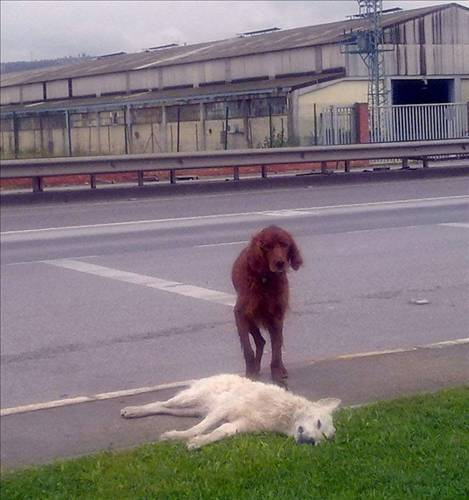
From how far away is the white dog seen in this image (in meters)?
5.77

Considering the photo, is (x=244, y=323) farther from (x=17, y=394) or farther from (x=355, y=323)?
(x=355, y=323)

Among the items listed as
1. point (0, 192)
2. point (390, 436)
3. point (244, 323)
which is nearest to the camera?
point (390, 436)

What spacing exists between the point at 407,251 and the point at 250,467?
845 cm

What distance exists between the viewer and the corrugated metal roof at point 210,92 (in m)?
17.6

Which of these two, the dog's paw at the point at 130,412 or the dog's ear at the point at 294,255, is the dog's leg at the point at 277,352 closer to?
the dog's ear at the point at 294,255

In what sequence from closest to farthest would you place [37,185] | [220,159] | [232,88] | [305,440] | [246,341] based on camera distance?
[305,440] → [246,341] → [37,185] → [220,159] → [232,88]

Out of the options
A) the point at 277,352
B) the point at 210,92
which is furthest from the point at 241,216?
the point at 210,92

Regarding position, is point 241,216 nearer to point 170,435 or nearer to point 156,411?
point 156,411

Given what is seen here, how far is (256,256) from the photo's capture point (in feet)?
22.3

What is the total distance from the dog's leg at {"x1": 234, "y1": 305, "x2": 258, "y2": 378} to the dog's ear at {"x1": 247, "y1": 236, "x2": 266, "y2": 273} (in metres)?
0.41

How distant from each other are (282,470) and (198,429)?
2.80 feet

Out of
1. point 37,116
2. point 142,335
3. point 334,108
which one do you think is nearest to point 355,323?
point 142,335

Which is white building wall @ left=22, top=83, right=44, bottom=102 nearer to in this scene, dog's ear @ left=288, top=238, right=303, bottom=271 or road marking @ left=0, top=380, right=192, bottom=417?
road marking @ left=0, top=380, right=192, bottom=417

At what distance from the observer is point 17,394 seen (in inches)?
286
